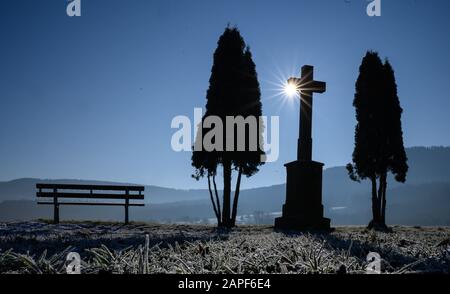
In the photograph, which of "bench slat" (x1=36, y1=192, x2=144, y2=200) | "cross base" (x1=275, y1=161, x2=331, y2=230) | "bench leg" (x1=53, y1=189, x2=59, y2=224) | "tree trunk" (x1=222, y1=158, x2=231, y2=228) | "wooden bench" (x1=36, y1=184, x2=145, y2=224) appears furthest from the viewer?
"tree trunk" (x1=222, y1=158, x2=231, y2=228)

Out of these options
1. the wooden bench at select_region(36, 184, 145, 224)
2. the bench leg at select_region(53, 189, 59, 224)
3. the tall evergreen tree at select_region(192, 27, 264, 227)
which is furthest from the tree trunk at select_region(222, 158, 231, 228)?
the bench leg at select_region(53, 189, 59, 224)

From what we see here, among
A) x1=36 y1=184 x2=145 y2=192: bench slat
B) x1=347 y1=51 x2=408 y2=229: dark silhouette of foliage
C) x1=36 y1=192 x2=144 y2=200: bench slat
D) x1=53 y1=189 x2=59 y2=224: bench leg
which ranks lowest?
x1=53 y1=189 x2=59 y2=224: bench leg

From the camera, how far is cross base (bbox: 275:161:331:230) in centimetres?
1191

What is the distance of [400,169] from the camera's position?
1858cm

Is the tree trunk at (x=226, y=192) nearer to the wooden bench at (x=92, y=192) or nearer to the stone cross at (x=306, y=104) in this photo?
the wooden bench at (x=92, y=192)

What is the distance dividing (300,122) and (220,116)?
175 inches

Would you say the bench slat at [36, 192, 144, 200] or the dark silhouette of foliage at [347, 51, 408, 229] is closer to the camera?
the bench slat at [36, 192, 144, 200]

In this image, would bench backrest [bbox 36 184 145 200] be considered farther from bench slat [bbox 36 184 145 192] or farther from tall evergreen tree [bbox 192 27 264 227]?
tall evergreen tree [bbox 192 27 264 227]

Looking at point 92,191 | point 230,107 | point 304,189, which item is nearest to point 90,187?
point 92,191

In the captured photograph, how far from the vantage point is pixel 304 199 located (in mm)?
12039

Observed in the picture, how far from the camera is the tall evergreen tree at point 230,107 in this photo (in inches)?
621

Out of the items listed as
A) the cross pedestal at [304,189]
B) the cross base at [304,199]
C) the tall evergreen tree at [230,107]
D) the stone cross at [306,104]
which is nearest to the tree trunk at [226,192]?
the tall evergreen tree at [230,107]
